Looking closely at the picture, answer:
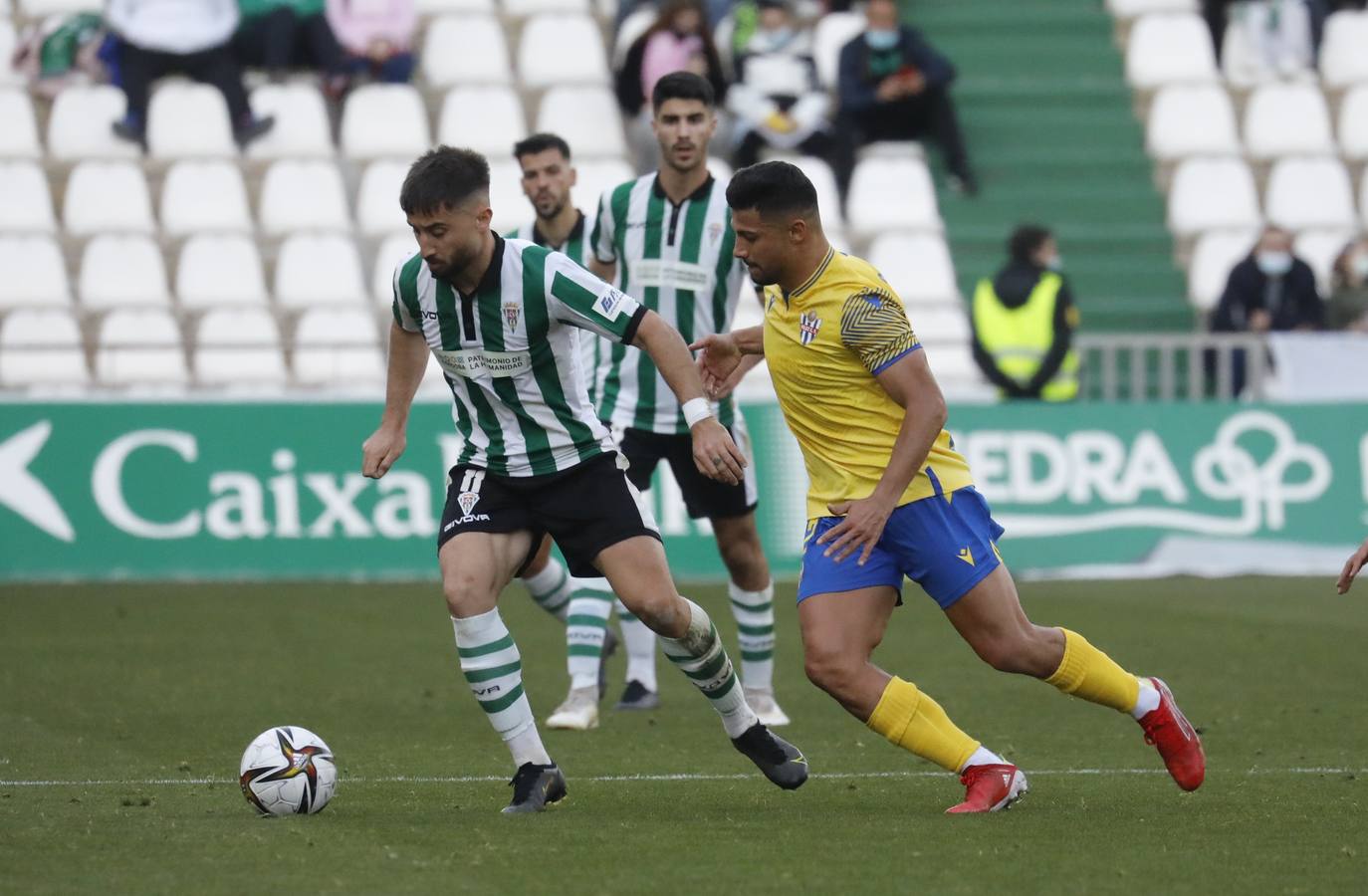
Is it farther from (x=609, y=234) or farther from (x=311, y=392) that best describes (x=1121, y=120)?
(x=609, y=234)

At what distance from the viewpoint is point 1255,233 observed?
1898cm

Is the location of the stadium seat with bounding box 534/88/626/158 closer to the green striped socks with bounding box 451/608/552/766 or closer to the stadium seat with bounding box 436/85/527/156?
the stadium seat with bounding box 436/85/527/156

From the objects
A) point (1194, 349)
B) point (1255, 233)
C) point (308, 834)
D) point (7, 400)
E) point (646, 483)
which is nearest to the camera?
point (308, 834)

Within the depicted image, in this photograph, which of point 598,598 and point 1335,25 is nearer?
point 598,598

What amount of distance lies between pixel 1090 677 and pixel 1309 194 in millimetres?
13832

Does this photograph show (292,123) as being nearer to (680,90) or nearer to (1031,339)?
(1031,339)

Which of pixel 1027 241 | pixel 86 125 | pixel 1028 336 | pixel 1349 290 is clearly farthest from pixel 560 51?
pixel 1349 290

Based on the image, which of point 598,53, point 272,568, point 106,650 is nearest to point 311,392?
point 272,568

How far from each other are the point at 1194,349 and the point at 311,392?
6.27 metres

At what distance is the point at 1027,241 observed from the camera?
51.4ft

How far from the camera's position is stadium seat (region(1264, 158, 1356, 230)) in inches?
767

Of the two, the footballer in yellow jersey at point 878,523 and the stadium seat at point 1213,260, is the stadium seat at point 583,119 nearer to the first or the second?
the stadium seat at point 1213,260

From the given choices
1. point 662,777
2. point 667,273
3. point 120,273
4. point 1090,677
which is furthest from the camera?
point 120,273

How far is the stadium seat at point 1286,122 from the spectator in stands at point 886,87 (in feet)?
9.62
